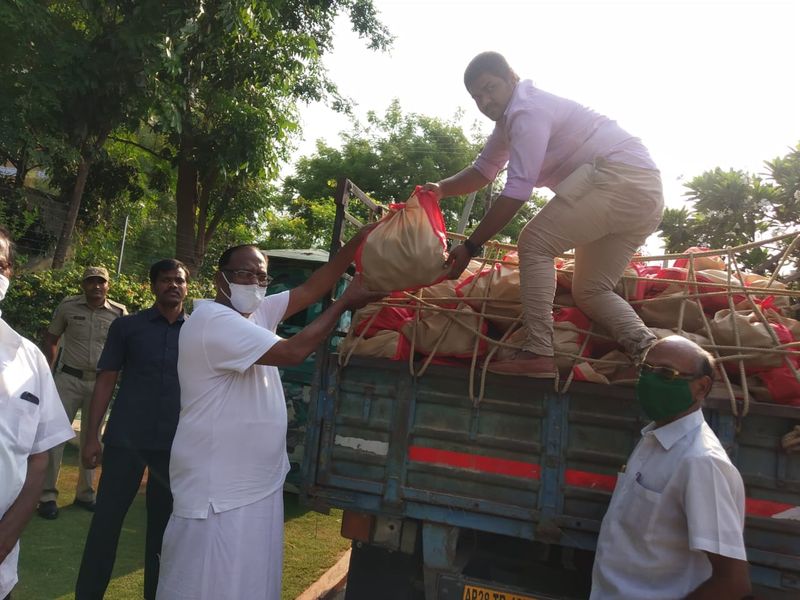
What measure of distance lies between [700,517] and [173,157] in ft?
39.4

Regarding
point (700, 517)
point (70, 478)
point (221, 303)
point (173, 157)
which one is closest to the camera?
point (700, 517)

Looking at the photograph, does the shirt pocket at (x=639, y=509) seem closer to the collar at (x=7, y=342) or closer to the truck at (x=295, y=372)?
the collar at (x=7, y=342)

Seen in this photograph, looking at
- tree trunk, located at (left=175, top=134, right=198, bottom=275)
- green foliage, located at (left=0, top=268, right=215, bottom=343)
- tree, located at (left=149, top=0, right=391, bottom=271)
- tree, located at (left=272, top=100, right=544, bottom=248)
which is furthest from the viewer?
tree, located at (left=272, top=100, right=544, bottom=248)

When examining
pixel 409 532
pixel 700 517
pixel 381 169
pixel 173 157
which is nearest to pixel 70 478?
pixel 409 532

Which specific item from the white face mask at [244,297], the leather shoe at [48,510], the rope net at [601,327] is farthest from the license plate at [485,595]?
the leather shoe at [48,510]

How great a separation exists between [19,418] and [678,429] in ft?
6.11

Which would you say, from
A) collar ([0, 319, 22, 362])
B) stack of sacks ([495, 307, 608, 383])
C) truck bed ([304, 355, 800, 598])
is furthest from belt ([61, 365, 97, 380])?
stack of sacks ([495, 307, 608, 383])

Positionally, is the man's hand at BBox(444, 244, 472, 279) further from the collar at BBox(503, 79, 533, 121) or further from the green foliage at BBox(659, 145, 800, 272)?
the green foliage at BBox(659, 145, 800, 272)

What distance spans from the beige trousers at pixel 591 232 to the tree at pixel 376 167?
18.7 m

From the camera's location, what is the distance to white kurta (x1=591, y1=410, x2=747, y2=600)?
1.76 m

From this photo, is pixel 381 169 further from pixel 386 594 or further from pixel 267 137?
pixel 386 594

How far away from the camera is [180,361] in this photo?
2635 mm

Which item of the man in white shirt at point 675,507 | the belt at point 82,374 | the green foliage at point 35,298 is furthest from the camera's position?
the green foliage at point 35,298

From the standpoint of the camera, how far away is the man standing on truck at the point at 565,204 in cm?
267
